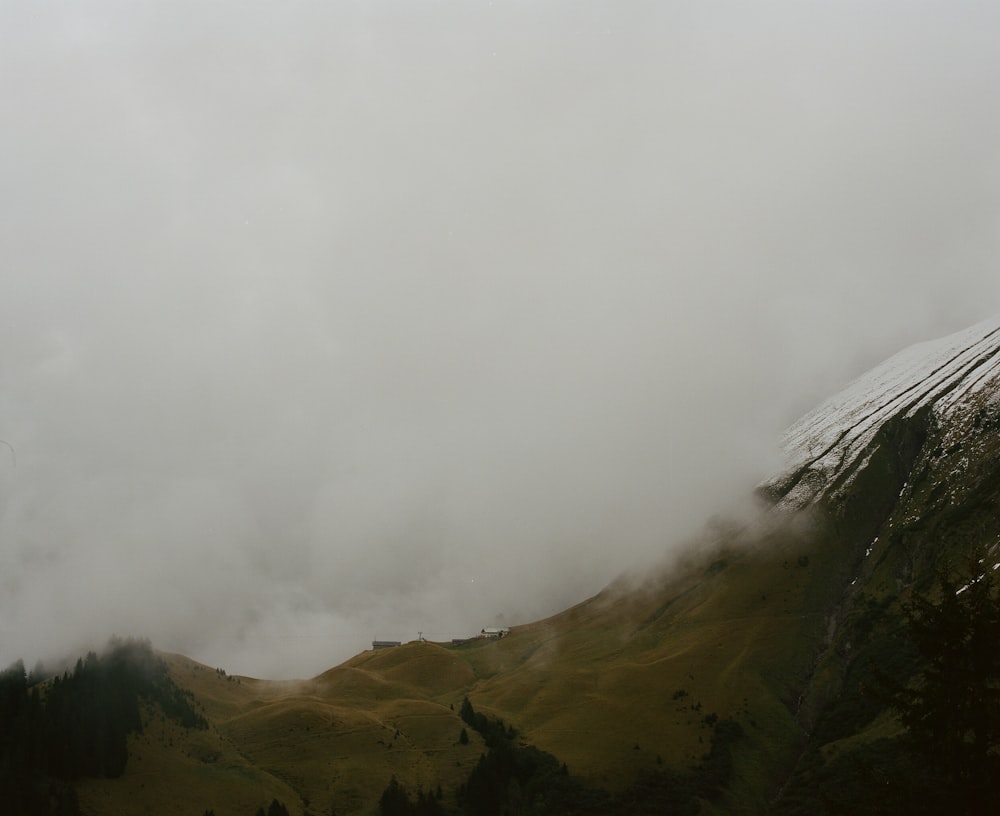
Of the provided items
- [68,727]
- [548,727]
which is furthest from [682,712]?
[68,727]

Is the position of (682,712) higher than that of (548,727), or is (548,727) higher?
(548,727)

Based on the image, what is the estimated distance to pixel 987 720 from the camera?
2395cm

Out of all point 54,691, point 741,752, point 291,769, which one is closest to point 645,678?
point 741,752

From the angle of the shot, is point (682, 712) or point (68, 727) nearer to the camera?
point (68, 727)

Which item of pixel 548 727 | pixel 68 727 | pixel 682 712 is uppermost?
pixel 68 727

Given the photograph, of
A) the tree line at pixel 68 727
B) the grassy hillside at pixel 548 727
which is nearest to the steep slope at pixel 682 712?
the grassy hillside at pixel 548 727

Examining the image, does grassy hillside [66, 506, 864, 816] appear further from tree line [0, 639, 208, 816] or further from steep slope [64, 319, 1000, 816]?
tree line [0, 639, 208, 816]

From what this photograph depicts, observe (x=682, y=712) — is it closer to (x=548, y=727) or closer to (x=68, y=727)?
(x=548, y=727)

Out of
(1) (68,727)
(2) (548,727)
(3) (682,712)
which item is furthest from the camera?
(2) (548,727)

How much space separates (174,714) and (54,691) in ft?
82.0

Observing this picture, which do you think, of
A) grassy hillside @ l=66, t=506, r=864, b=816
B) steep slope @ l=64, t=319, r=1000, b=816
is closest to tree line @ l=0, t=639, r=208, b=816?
grassy hillside @ l=66, t=506, r=864, b=816

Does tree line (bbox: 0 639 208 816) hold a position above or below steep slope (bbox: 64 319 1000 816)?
above

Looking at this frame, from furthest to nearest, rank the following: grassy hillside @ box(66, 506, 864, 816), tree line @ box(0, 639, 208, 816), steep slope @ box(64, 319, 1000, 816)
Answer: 1. steep slope @ box(64, 319, 1000, 816)
2. grassy hillside @ box(66, 506, 864, 816)
3. tree line @ box(0, 639, 208, 816)

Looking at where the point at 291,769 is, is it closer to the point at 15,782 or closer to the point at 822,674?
the point at 15,782
